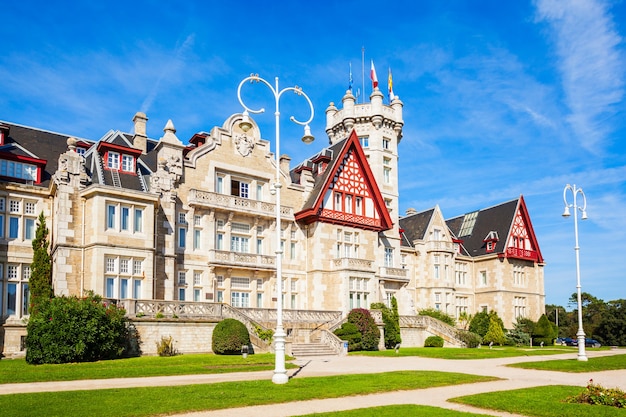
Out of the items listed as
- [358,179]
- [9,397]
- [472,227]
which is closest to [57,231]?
[9,397]

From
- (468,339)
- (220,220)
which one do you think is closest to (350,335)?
(220,220)

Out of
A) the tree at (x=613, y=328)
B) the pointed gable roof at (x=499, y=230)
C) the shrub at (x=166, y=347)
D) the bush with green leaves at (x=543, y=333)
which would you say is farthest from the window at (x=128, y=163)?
the tree at (x=613, y=328)

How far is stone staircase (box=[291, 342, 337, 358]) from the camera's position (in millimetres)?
30828

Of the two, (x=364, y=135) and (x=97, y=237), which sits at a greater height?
(x=364, y=135)

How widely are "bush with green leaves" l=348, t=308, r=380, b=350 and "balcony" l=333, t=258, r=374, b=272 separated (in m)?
4.34

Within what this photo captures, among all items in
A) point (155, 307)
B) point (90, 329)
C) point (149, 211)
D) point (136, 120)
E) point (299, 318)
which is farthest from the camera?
point (136, 120)

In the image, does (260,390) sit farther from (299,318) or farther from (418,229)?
(418,229)

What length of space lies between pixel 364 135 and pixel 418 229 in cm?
1122

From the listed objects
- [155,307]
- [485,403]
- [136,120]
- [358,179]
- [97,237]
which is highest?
[136,120]

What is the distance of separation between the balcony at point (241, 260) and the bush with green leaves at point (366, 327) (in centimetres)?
633

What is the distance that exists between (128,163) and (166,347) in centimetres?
1176

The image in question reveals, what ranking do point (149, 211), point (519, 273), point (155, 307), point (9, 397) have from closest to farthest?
point (9, 397) < point (155, 307) < point (149, 211) < point (519, 273)

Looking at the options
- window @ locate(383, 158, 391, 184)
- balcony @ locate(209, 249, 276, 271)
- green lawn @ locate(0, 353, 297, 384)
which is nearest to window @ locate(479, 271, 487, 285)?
window @ locate(383, 158, 391, 184)

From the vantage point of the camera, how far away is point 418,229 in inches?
2244
